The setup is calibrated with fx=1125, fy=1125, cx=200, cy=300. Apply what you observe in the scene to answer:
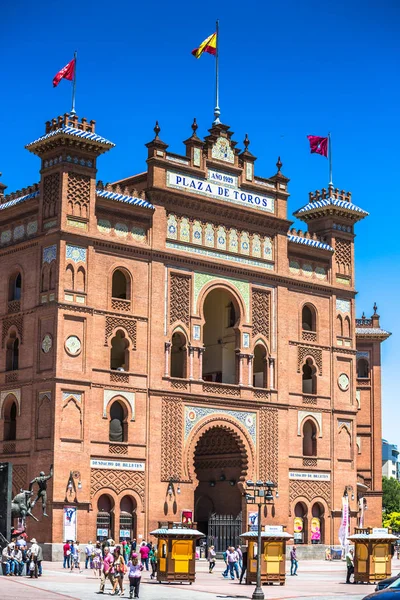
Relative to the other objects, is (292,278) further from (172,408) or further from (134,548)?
(134,548)

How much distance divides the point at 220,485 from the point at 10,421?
40.5ft

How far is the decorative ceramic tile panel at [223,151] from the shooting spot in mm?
57469

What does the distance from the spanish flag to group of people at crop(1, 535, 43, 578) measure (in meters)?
27.5

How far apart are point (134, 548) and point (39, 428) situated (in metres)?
6.77

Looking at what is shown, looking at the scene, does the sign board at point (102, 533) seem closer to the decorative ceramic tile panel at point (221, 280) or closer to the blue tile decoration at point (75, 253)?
the decorative ceramic tile panel at point (221, 280)

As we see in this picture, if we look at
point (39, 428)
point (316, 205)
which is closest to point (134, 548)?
point (39, 428)

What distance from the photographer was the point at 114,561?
35.9m

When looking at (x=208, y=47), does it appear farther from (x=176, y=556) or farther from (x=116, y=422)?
(x=176, y=556)

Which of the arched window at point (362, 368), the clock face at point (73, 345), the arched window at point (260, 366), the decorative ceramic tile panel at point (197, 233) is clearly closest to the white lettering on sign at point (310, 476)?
the arched window at point (260, 366)

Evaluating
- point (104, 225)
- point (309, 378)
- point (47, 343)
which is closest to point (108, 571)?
point (47, 343)

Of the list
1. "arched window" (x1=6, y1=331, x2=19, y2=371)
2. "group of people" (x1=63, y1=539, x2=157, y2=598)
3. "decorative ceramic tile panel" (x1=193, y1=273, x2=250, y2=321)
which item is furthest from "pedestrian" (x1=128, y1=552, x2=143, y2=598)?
"decorative ceramic tile panel" (x1=193, y1=273, x2=250, y2=321)

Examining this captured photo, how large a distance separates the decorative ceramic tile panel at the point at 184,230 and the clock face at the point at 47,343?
29.3 ft

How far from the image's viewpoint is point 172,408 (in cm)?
5366

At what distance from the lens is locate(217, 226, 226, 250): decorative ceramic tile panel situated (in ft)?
187
